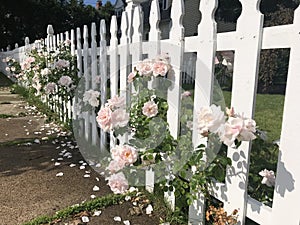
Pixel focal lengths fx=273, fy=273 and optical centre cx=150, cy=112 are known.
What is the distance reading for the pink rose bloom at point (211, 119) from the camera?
3.82 ft

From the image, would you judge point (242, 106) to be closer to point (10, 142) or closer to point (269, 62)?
point (10, 142)

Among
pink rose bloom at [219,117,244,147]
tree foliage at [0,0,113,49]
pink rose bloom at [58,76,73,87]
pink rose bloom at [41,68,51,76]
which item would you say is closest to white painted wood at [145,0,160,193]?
pink rose bloom at [219,117,244,147]

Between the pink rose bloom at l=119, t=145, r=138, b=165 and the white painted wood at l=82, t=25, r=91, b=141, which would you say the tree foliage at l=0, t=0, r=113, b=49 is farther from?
the pink rose bloom at l=119, t=145, r=138, b=165

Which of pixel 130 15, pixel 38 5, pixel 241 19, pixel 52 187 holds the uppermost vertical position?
pixel 38 5

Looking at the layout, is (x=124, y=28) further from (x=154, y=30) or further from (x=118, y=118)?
(x=118, y=118)

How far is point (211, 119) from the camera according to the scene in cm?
118

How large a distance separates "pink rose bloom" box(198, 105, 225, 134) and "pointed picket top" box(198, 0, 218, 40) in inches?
17.8

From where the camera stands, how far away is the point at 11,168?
2527mm

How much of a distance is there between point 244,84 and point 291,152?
0.36 metres

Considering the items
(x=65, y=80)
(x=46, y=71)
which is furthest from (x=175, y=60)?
(x=46, y=71)

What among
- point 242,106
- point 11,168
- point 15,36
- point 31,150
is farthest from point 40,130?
point 15,36

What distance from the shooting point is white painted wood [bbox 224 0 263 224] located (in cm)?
120

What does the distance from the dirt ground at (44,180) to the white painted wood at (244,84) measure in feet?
2.04

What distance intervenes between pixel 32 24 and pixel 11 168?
21508 millimetres
